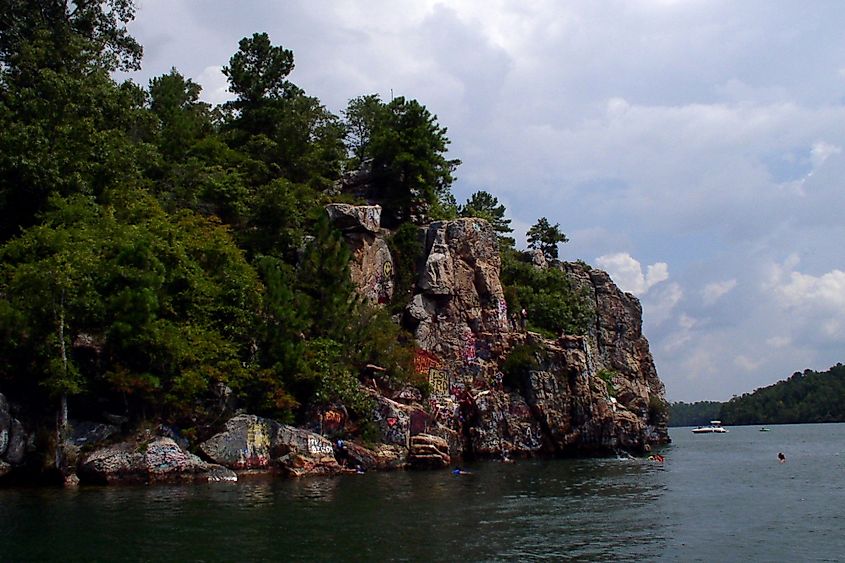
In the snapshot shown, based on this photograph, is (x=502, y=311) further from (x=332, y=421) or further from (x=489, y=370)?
(x=332, y=421)

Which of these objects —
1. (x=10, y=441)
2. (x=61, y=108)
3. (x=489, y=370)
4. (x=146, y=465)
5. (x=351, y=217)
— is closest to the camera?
(x=10, y=441)

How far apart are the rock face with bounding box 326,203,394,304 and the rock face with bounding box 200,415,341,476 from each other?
58.0 feet

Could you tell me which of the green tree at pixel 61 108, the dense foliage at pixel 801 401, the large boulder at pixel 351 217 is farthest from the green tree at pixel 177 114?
the dense foliage at pixel 801 401

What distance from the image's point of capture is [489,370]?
191 feet

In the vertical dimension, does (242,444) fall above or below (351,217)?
below

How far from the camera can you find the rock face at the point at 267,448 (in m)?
37.4

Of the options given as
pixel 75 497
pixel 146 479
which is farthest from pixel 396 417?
pixel 75 497

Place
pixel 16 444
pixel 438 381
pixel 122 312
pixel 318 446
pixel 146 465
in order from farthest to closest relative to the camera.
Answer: pixel 438 381
pixel 318 446
pixel 122 312
pixel 146 465
pixel 16 444

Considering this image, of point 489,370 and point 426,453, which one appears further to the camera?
point 489,370

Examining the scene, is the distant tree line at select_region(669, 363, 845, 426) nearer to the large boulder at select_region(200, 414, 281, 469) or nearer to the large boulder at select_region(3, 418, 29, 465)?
the large boulder at select_region(200, 414, 281, 469)

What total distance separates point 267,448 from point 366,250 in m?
22.1

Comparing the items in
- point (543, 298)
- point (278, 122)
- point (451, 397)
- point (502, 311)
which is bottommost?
point (451, 397)

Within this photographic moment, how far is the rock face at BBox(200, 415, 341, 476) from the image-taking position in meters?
37.4

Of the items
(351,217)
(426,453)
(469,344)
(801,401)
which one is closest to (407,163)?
(351,217)
